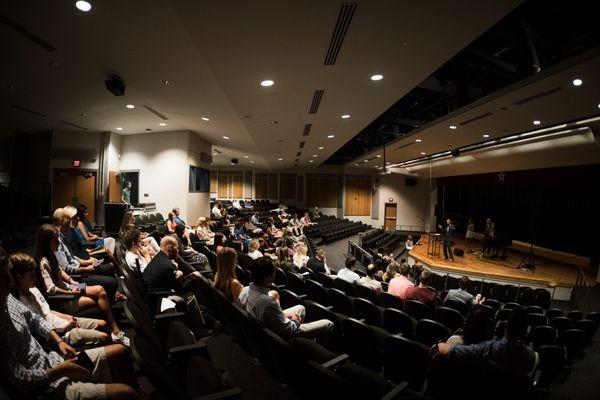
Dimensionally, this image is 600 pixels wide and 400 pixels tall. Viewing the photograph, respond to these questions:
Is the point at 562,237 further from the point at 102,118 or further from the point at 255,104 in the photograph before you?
the point at 102,118

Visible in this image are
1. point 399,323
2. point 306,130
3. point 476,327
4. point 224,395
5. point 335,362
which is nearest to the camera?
point 224,395

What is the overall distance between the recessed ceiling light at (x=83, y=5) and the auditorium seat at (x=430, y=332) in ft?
15.0

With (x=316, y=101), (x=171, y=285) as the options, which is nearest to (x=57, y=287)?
(x=171, y=285)

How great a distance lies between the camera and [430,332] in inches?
113

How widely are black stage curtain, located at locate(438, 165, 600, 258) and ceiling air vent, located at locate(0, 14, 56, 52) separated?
1280 centimetres

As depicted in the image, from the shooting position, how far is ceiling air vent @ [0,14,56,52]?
3285 mm

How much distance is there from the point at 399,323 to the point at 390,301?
36.4 inches

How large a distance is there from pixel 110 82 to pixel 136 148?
5.52m

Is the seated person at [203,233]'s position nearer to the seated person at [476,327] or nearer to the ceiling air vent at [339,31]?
the ceiling air vent at [339,31]

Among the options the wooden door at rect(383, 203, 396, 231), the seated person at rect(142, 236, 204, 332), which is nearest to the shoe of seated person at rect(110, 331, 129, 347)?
the seated person at rect(142, 236, 204, 332)

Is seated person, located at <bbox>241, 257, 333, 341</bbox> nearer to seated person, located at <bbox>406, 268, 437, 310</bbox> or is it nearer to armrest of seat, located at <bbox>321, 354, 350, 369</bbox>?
armrest of seat, located at <bbox>321, 354, 350, 369</bbox>

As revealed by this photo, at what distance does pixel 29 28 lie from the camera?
11.3 ft

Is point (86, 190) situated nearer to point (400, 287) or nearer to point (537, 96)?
point (400, 287)

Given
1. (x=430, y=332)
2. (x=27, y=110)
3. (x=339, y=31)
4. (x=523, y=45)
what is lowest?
(x=430, y=332)
